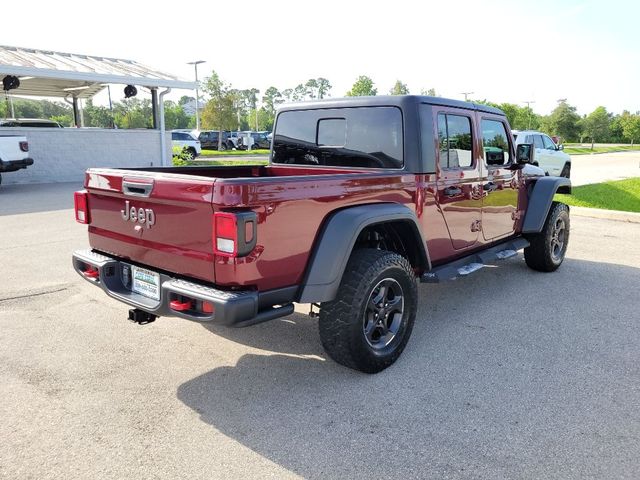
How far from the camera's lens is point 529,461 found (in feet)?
8.52

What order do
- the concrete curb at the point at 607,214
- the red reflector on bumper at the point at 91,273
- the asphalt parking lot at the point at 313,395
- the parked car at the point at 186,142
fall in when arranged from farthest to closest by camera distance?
1. the parked car at the point at 186,142
2. the concrete curb at the point at 607,214
3. the red reflector on bumper at the point at 91,273
4. the asphalt parking lot at the point at 313,395

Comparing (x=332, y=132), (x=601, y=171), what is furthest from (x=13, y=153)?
(x=601, y=171)

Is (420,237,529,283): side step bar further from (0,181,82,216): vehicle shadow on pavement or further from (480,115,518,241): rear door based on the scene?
(0,181,82,216): vehicle shadow on pavement

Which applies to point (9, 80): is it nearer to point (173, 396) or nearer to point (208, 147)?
point (173, 396)

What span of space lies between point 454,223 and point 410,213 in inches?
34.8

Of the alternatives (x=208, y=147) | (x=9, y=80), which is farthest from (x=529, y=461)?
(x=208, y=147)

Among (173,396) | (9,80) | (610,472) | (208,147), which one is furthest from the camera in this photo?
(208,147)

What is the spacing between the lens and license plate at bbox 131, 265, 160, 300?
3.16m

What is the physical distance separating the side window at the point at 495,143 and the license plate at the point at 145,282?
331cm

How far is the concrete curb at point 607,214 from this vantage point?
9.77 m

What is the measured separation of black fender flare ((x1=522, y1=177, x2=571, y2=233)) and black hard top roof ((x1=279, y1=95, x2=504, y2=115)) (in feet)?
4.71

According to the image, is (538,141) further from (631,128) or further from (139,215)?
(631,128)

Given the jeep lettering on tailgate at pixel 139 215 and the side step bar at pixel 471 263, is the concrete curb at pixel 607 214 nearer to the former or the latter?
the side step bar at pixel 471 263

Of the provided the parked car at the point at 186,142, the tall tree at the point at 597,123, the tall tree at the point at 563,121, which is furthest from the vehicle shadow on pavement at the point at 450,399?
the tall tree at the point at 597,123
